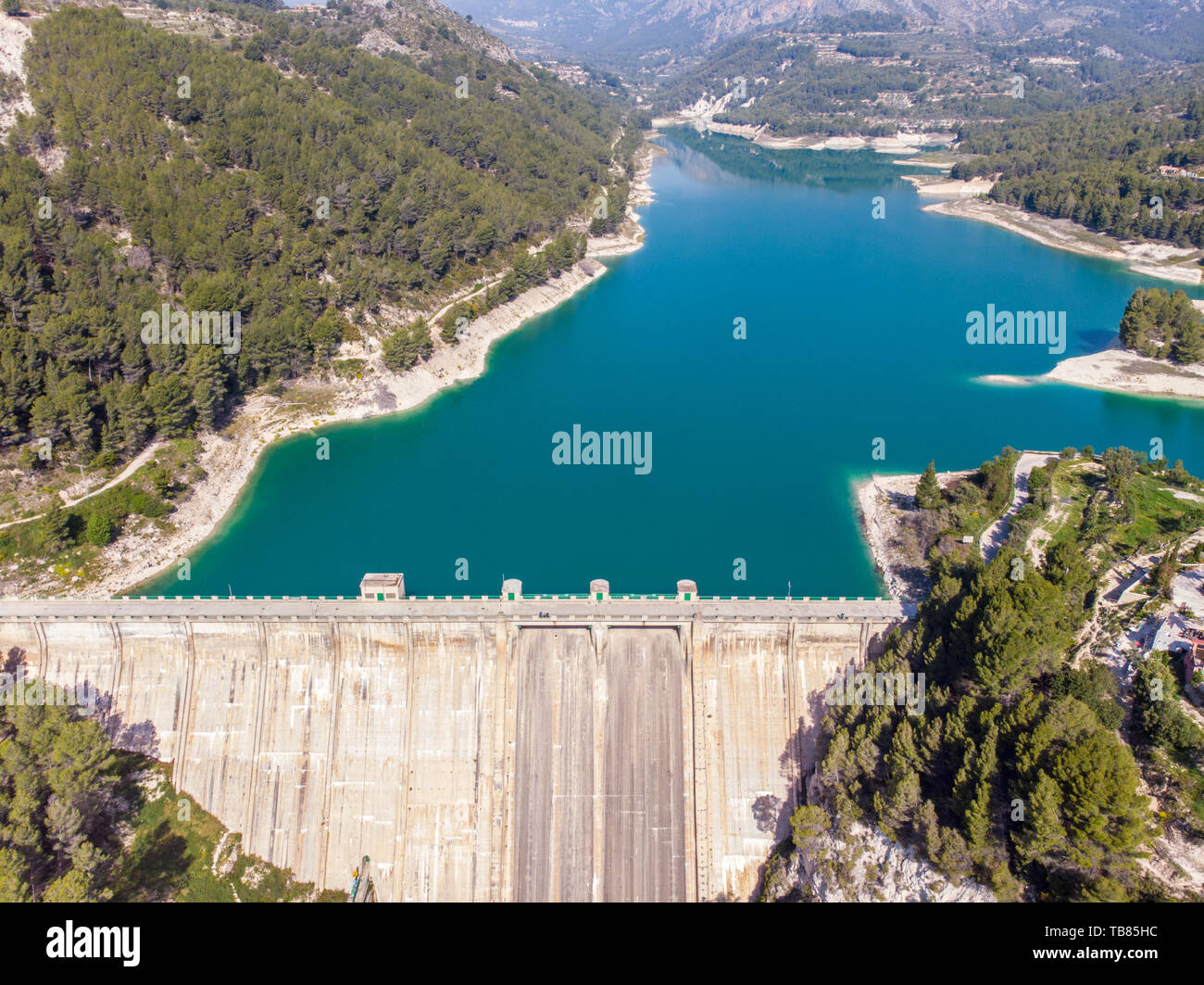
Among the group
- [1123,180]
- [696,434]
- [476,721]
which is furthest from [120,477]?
[1123,180]

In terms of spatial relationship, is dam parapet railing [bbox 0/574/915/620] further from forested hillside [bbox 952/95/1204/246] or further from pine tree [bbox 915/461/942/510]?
forested hillside [bbox 952/95/1204/246]

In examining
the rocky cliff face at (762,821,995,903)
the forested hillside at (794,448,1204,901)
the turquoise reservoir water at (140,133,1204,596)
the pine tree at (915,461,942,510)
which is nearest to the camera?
the forested hillside at (794,448,1204,901)

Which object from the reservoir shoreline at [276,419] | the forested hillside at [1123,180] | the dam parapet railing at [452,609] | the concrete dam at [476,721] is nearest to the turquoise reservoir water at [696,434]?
the reservoir shoreline at [276,419]

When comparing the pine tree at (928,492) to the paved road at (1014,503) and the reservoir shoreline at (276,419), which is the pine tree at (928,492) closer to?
the paved road at (1014,503)

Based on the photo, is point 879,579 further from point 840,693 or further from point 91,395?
point 91,395

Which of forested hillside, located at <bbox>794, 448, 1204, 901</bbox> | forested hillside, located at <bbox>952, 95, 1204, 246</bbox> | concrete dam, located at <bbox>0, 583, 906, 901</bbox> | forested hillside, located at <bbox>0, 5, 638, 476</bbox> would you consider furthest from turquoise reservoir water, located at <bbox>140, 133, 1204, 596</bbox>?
forested hillside, located at <bbox>952, 95, 1204, 246</bbox>
